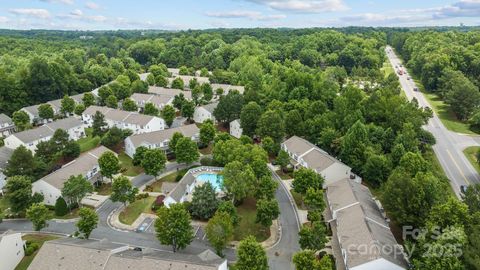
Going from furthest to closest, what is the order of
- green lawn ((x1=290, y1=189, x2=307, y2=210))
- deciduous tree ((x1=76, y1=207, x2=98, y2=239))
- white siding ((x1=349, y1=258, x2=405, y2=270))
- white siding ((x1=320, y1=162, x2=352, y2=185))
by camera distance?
1. white siding ((x1=320, y1=162, x2=352, y2=185))
2. green lawn ((x1=290, y1=189, x2=307, y2=210))
3. deciduous tree ((x1=76, y1=207, x2=98, y2=239))
4. white siding ((x1=349, y1=258, x2=405, y2=270))

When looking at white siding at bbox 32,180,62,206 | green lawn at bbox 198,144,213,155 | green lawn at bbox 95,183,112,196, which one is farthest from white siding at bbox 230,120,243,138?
white siding at bbox 32,180,62,206

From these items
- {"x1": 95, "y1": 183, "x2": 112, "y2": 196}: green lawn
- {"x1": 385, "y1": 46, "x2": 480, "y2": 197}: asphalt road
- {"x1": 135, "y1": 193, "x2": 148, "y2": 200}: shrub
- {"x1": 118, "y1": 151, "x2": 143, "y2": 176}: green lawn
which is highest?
{"x1": 385, "y1": 46, "x2": 480, "y2": 197}: asphalt road

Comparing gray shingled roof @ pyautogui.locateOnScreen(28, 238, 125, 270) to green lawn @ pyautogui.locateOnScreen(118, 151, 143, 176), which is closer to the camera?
gray shingled roof @ pyautogui.locateOnScreen(28, 238, 125, 270)

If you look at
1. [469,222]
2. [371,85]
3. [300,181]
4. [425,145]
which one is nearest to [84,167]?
[300,181]

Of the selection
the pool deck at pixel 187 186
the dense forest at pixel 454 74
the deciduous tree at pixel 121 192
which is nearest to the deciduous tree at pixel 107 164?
the deciduous tree at pixel 121 192

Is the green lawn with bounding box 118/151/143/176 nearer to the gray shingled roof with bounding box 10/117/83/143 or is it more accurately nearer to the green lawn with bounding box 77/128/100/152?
the green lawn with bounding box 77/128/100/152

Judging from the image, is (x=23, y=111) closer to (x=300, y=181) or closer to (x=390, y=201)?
(x=300, y=181)
